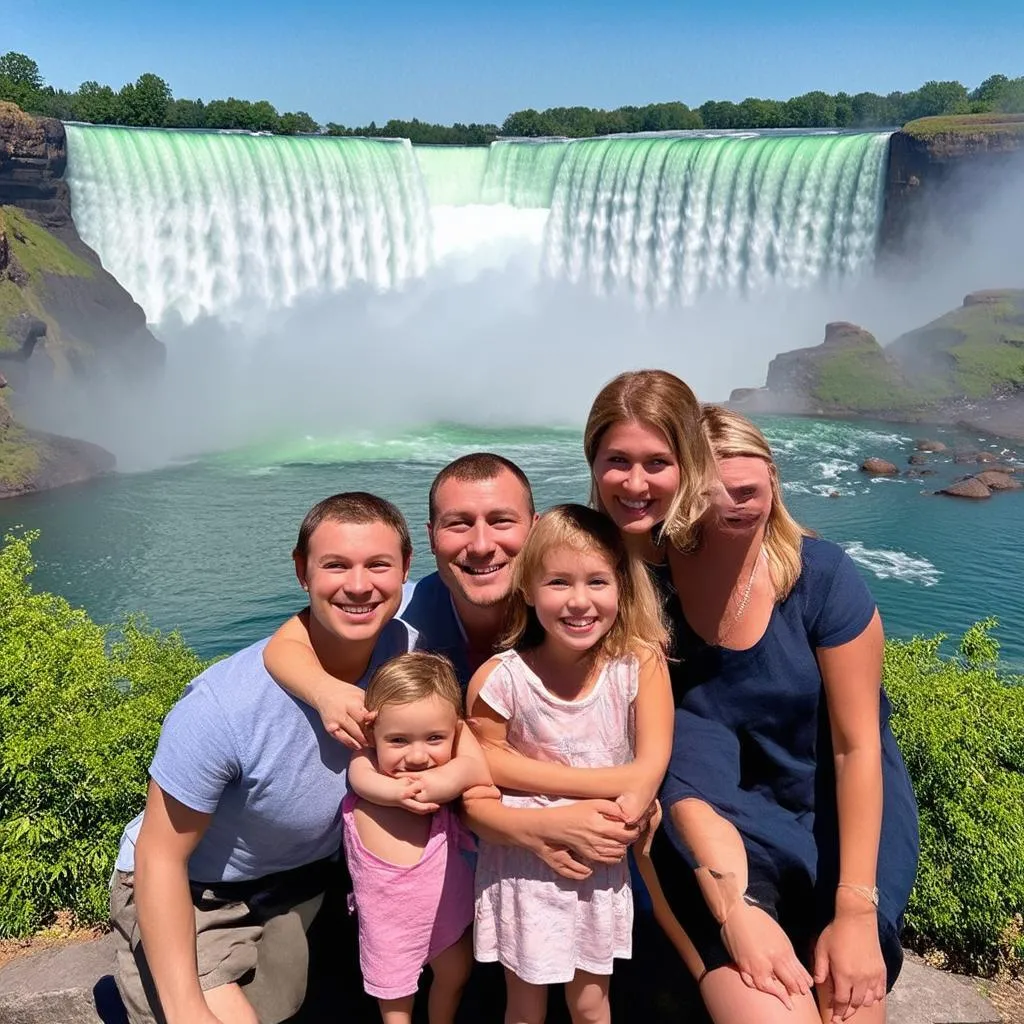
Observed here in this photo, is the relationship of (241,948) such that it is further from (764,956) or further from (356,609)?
(764,956)

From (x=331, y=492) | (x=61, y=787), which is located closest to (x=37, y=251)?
(x=331, y=492)

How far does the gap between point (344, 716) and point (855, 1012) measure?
1.33 m

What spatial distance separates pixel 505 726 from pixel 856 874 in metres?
0.91

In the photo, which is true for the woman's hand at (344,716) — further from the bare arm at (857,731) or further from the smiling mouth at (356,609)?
the bare arm at (857,731)

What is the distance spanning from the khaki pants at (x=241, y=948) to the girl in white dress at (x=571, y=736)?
1.84ft

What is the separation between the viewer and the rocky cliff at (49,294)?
25.3 meters

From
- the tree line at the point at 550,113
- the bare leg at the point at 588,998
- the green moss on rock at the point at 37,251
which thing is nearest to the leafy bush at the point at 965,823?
the bare leg at the point at 588,998

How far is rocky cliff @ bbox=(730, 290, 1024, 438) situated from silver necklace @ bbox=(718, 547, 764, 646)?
2412cm

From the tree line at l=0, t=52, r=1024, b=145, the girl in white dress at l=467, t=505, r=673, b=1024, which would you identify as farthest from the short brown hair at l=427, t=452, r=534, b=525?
the tree line at l=0, t=52, r=1024, b=145

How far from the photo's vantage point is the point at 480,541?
2.62 meters

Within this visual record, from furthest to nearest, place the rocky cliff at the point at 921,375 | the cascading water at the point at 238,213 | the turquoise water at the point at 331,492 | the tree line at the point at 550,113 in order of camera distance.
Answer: the tree line at the point at 550,113
the cascading water at the point at 238,213
the rocky cliff at the point at 921,375
the turquoise water at the point at 331,492

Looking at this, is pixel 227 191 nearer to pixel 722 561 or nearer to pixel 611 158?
pixel 611 158

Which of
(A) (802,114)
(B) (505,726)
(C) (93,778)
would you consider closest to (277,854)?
(B) (505,726)

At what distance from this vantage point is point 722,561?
8.70 ft
